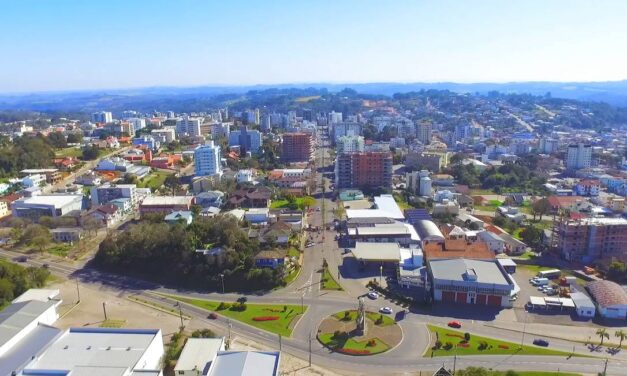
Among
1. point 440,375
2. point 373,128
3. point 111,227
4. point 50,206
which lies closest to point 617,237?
point 440,375

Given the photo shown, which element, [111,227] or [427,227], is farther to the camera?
[111,227]

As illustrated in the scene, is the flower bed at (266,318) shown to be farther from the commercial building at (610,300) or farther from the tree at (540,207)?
the tree at (540,207)

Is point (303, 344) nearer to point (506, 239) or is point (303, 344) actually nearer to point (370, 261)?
point (370, 261)

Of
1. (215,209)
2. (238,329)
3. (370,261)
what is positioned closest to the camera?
(238,329)

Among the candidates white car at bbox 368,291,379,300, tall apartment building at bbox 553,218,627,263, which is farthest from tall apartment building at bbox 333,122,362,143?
white car at bbox 368,291,379,300

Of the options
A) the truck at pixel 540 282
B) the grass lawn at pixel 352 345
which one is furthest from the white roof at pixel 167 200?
the truck at pixel 540 282
